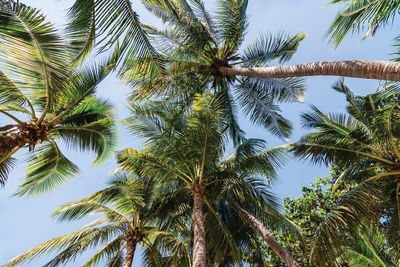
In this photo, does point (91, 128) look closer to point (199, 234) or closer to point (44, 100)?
point (44, 100)

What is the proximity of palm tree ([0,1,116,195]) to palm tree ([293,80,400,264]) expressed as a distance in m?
6.12

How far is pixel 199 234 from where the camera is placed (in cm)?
636

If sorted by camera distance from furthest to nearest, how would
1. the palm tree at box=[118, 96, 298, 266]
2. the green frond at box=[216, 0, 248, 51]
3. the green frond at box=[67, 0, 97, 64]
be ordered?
the green frond at box=[216, 0, 248, 51]
the palm tree at box=[118, 96, 298, 266]
the green frond at box=[67, 0, 97, 64]

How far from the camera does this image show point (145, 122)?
25.5ft

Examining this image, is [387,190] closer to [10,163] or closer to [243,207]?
[243,207]

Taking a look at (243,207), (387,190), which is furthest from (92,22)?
(387,190)

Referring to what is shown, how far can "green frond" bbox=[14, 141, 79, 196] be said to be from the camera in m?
7.50

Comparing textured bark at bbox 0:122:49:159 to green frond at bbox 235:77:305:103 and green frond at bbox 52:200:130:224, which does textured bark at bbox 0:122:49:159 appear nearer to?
green frond at bbox 52:200:130:224

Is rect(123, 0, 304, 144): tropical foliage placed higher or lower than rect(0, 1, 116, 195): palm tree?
higher

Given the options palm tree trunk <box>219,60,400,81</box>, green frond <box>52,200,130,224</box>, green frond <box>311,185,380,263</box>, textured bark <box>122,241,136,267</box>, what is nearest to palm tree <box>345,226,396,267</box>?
green frond <box>311,185,380,263</box>

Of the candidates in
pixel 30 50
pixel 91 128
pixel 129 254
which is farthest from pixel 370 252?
pixel 30 50

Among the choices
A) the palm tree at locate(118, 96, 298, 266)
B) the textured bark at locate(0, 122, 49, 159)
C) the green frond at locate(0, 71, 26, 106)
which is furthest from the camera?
the palm tree at locate(118, 96, 298, 266)

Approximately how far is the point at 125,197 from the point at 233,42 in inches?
239

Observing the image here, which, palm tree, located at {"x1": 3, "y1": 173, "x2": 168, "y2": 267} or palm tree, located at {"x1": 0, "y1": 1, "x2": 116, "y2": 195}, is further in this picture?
palm tree, located at {"x1": 3, "y1": 173, "x2": 168, "y2": 267}
